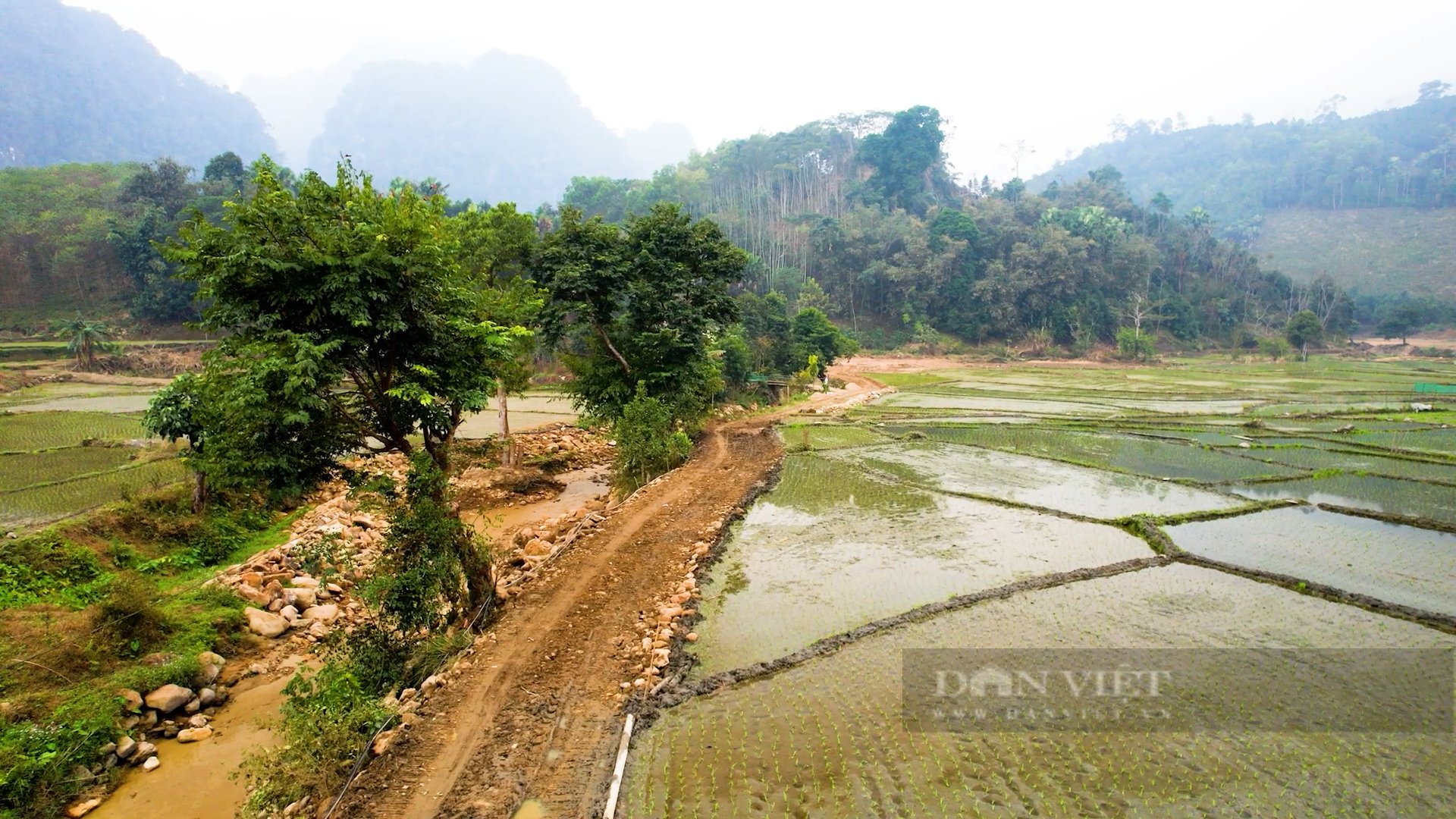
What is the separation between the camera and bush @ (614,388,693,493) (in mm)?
16594

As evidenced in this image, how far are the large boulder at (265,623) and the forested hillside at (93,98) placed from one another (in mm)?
143386

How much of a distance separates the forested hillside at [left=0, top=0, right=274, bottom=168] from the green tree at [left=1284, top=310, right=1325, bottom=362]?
534 ft

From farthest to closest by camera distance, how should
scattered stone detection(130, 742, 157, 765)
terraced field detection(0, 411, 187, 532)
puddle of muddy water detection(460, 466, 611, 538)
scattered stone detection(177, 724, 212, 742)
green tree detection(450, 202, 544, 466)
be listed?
green tree detection(450, 202, 544, 466), puddle of muddy water detection(460, 466, 611, 538), terraced field detection(0, 411, 187, 532), scattered stone detection(177, 724, 212, 742), scattered stone detection(130, 742, 157, 765)

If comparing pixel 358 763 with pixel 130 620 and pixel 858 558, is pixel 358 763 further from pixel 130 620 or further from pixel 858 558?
pixel 858 558

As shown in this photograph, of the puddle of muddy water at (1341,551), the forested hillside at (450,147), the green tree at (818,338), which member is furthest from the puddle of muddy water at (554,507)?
the forested hillside at (450,147)

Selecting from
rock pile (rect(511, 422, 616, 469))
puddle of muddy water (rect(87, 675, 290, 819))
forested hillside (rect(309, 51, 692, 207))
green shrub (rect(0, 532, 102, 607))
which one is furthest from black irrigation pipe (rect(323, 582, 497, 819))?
forested hillside (rect(309, 51, 692, 207))

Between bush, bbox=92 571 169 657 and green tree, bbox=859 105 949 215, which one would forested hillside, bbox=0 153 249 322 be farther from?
green tree, bbox=859 105 949 215

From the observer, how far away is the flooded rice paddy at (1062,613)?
217 inches

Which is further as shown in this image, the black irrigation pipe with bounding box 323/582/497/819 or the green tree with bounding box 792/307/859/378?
the green tree with bounding box 792/307/859/378

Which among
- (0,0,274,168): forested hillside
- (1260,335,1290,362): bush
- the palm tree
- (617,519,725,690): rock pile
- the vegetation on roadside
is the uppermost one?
(0,0,274,168): forested hillside

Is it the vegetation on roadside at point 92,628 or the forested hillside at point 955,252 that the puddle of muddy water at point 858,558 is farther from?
the forested hillside at point 955,252

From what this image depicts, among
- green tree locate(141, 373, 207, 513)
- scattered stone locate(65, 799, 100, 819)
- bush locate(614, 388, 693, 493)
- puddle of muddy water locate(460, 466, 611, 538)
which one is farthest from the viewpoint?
bush locate(614, 388, 693, 493)

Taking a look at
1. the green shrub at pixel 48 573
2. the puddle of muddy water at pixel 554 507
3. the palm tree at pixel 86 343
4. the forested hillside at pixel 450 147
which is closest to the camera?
the green shrub at pixel 48 573

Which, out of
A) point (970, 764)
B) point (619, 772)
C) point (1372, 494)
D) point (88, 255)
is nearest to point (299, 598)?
point (619, 772)
